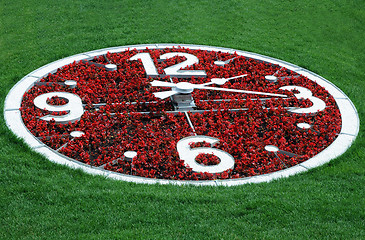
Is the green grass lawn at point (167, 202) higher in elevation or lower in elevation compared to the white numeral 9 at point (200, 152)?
higher

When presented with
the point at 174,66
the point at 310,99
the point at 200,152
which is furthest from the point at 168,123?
the point at 310,99

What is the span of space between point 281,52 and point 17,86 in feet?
22.8

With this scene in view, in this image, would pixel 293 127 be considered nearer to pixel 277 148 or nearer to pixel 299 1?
pixel 277 148

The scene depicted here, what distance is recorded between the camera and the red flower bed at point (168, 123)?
22.0ft

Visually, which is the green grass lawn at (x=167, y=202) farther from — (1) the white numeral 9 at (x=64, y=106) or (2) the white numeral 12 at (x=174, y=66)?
(2) the white numeral 12 at (x=174, y=66)

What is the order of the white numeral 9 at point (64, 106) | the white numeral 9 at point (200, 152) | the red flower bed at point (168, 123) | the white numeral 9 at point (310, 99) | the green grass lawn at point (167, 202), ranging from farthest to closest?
the white numeral 9 at point (310, 99) → the white numeral 9 at point (64, 106) → the red flower bed at point (168, 123) → the white numeral 9 at point (200, 152) → the green grass lawn at point (167, 202)

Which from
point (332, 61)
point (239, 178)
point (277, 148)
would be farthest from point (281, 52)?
point (239, 178)

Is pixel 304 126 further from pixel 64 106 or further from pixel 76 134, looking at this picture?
pixel 64 106

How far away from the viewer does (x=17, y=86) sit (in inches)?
348

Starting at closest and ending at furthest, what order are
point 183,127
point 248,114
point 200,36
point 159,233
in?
point 159,233, point 183,127, point 248,114, point 200,36

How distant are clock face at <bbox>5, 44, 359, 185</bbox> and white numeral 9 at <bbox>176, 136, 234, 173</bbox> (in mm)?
17

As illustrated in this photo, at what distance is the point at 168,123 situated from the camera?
779 centimetres

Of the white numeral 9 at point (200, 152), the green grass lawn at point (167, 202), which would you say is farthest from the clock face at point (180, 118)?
the green grass lawn at point (167, 202)

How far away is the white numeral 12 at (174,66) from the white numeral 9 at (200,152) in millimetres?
2761
